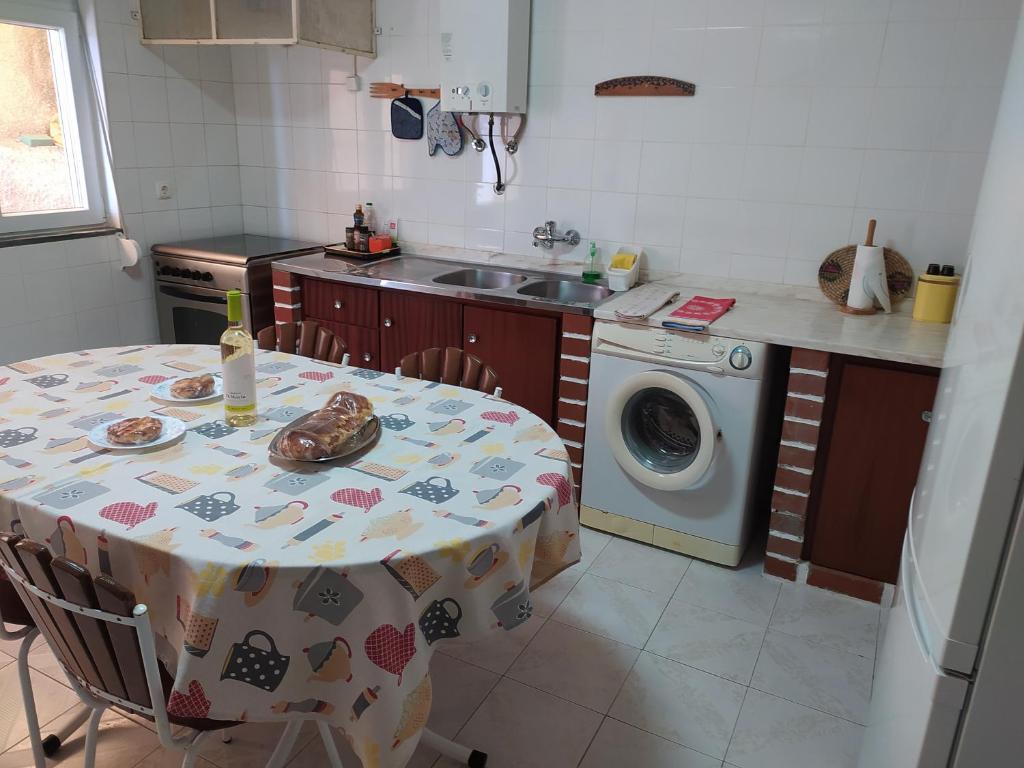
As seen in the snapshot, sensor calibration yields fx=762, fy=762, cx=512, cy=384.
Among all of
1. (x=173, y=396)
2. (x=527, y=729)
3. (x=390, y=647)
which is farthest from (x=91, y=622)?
(x=527, y=729)

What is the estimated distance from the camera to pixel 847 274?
2.90 metres

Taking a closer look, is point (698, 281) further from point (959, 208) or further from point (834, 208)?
point (959, 208)

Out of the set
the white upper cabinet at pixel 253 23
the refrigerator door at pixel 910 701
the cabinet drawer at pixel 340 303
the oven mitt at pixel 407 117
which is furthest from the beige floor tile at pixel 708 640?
the white upper cabinet at pixel 253 23

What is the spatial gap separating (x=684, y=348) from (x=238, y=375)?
1.49 m

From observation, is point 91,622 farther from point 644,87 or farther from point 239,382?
point 644,87

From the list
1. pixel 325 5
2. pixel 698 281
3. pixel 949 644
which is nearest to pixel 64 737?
pixel 949 644

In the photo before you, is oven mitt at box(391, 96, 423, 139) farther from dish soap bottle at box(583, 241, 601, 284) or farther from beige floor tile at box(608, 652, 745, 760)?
beige floor tile at box(608, 652, 745, 760)

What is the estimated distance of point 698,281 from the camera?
322 cm

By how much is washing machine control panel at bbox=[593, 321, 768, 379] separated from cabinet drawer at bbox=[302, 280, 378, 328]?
1.12m

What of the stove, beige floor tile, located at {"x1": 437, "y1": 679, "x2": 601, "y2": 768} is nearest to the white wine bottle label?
beige floor tile, located at {"x1": 437, "y1": 679, "x2": 601, "y2": 768}

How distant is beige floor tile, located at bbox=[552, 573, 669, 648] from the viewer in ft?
7.97

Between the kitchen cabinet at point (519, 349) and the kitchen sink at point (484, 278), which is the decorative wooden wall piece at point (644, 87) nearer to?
the kitchen sink at point (484, 278)

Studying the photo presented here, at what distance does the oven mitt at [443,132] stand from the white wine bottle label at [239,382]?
6.76ft

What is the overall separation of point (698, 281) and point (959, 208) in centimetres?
97
